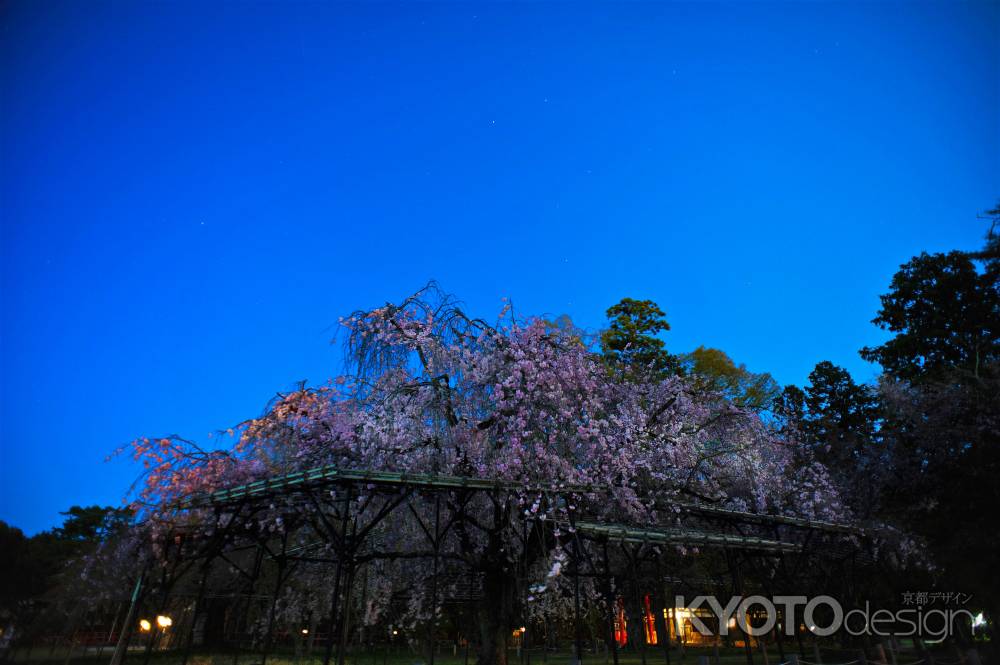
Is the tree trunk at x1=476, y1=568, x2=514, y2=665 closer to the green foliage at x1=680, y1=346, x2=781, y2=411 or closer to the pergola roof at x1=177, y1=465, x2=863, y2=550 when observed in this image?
the pergola roof at x1=177, y1=465, x2=863, y2=550

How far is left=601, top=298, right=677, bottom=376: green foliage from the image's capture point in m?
28.9

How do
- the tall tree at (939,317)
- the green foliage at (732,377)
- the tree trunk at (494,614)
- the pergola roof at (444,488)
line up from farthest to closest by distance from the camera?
the green foliage at (732,377)
the tall tree at (939,317)
the tree trunk at (494,614)
the pergola roof at (444,488)

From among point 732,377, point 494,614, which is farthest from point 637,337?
point 494,614

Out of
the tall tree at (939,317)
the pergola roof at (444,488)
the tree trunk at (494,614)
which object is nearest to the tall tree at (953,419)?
the tall tree at (939,317)

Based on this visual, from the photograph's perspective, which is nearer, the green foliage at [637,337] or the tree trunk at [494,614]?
the tree trunk at [494,614]

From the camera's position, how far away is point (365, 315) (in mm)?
14805

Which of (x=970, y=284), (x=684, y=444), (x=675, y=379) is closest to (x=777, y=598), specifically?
(x=684, y=444)

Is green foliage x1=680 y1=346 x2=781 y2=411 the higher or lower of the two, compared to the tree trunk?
higher

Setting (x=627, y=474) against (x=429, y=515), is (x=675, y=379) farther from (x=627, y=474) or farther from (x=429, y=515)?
(x=429, y=515)

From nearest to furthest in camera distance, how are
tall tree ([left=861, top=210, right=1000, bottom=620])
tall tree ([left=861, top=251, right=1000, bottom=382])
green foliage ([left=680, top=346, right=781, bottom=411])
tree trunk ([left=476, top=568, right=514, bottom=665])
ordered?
tree trunk ([left=476, top=568, right=514, bottom=665]), tall tree ([left=861, top=210, right=1000, bottom=620]), tall tree ([left=861, top=251, right=1000, bottom=382]), green foliage ([left=680, top=346, right=781, bottom=411])

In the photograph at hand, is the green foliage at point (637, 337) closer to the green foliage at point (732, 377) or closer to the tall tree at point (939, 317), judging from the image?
the green foliage at point (732, 377)

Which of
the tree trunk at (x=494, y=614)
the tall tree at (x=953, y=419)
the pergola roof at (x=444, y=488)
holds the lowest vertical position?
the tree trunk at (x=494, y=614)

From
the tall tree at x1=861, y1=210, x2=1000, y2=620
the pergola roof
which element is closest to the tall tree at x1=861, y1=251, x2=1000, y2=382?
the tall tree at x1=861, y1=210, x2=1000, y2=620

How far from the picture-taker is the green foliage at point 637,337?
28.9m
